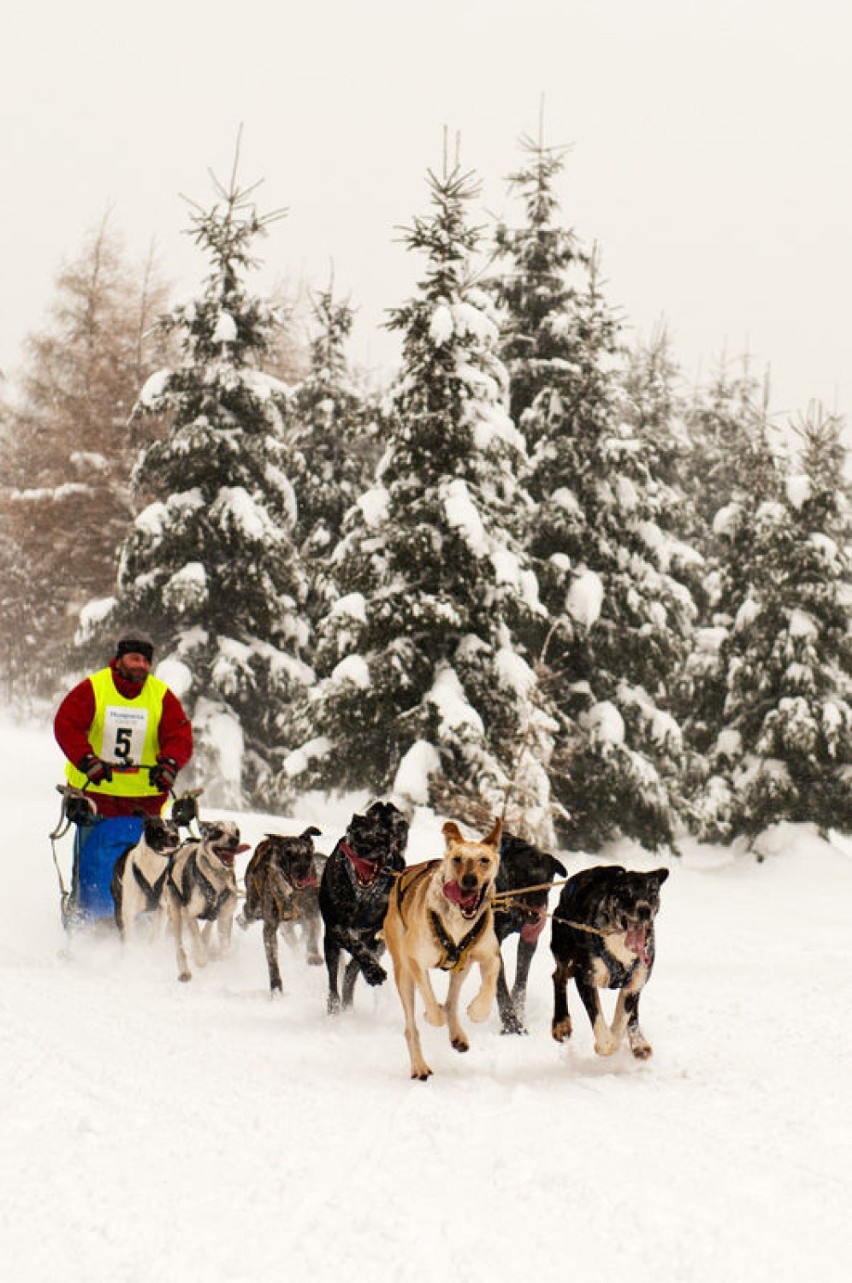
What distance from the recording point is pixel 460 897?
541 centimetres

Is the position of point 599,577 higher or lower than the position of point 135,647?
higher

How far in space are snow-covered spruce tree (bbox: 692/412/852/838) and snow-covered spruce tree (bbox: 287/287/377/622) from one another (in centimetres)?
841

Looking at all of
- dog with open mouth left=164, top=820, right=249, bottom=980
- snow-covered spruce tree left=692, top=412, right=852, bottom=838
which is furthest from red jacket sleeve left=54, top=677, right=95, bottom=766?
snow-covered spruce tree left=692, top=412, right=852, bottom=838

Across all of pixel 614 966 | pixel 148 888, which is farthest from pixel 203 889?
pixel 614 966

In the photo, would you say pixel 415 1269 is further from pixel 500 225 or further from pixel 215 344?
pixel 500 225

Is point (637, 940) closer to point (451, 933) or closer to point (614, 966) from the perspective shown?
point (614, 966)

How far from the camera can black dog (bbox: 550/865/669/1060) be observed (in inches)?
218

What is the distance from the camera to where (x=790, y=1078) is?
18.7 ft

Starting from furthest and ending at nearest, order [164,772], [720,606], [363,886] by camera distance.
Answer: [720,606], [164,772], [363,886]

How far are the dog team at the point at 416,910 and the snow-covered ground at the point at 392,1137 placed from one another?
0.87 ft

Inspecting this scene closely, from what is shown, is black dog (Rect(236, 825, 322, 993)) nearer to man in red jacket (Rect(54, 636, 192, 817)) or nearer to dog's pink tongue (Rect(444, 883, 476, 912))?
man in red jacket (Rect(54, 636, 192, 817))

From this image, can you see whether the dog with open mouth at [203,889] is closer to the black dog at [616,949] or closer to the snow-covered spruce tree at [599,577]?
the black dog at [616,949]

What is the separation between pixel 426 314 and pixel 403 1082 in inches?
480

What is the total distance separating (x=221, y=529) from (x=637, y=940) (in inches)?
542
